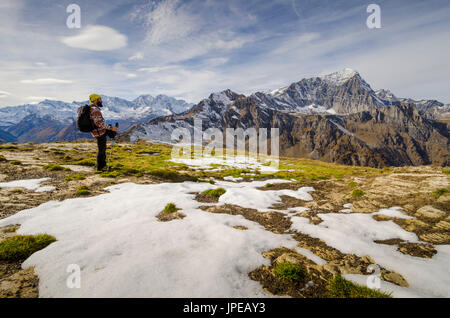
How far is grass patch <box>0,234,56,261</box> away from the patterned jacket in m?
11.5

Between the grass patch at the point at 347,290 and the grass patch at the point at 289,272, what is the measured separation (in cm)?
65

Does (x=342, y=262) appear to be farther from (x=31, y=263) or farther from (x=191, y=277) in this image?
(x=31, y=263)

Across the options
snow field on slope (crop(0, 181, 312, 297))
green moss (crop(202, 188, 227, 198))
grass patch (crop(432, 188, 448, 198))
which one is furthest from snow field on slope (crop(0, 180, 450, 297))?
green moss (crop(202, 188, 227, 198))

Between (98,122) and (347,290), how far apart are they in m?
18.5

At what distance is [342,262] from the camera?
5848mm

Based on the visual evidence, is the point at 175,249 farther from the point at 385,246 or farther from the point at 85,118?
the point at 85,118

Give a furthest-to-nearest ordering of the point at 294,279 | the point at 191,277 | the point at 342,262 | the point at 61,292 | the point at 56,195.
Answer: the point at 56,195 → the point at 342,262 → the point at 294,279 → the point at 191,277 → the point at 61,292

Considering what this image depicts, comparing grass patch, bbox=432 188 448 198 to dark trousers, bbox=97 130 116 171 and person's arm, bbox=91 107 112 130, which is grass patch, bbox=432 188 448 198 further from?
dark trousers, bbox=97 130 116 171

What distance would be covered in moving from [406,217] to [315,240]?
5.40 meters

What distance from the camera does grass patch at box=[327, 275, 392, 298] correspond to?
4309mm

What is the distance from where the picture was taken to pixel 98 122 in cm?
1598

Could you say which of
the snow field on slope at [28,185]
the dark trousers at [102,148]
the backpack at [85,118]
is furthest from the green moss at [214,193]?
the backpack at [85,118]

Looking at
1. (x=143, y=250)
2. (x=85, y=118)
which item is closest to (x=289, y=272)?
(x=143, y=250)
